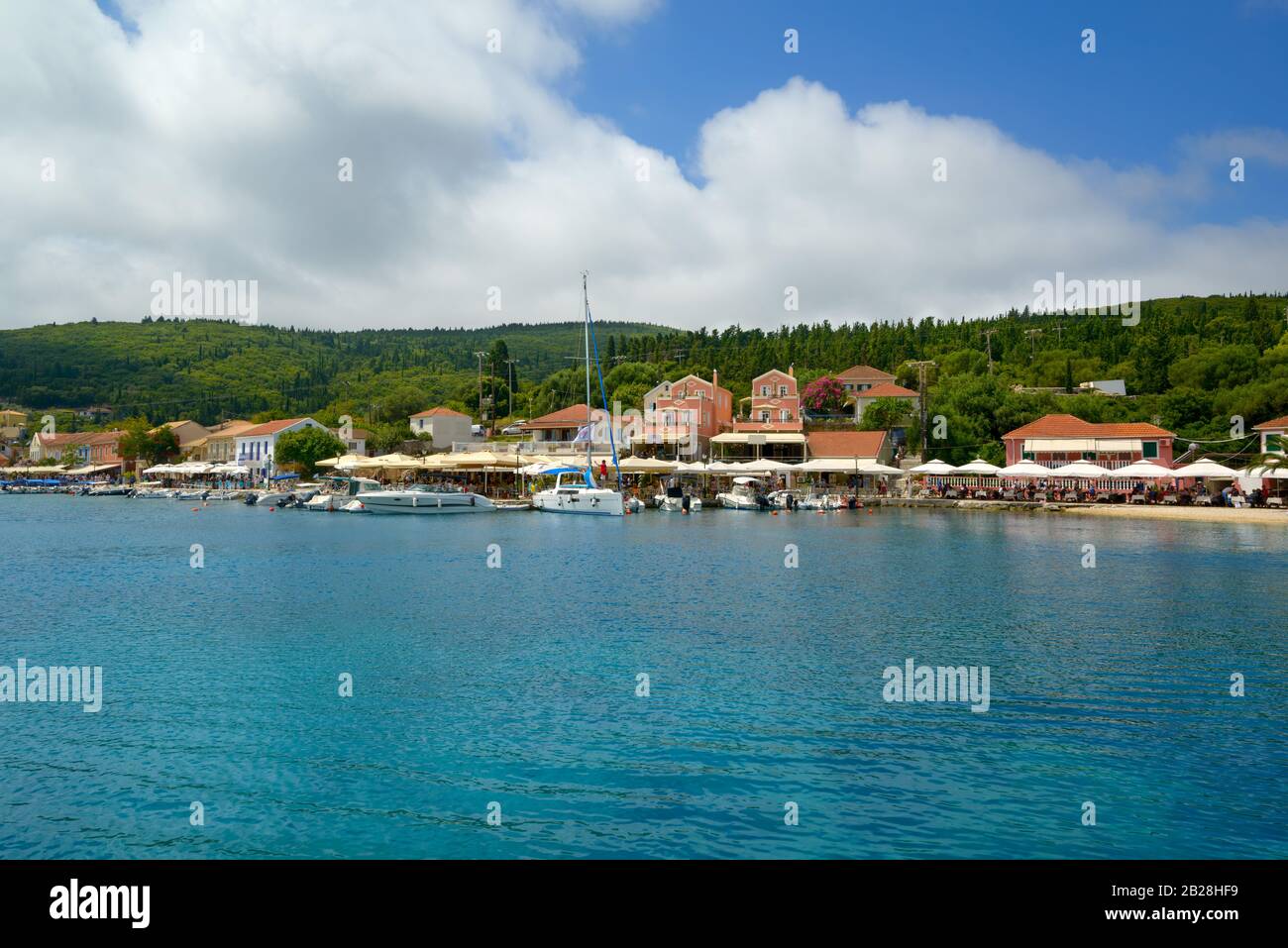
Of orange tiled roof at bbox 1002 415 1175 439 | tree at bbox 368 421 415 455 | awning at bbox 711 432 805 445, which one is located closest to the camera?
orange tiled roof at bbox 1002 415 1175 439

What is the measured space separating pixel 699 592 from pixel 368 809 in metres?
16.6

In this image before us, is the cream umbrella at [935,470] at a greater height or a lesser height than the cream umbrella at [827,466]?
lesser

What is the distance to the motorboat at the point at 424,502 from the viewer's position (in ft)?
207

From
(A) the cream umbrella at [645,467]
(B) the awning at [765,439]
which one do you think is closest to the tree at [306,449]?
(A) the cream umbrella at [645,467]

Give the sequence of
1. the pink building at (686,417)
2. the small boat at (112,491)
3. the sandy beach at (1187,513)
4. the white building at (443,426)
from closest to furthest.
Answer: the sandy beach at (1187,513) < the pink building at (686,417) < the small boat at (112,491) < the white building at (443,426)

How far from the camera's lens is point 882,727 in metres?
13.5

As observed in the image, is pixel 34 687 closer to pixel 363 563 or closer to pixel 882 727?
pixel 882 727

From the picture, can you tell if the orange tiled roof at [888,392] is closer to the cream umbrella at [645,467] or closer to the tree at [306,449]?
the cream umbrella at [645,467]

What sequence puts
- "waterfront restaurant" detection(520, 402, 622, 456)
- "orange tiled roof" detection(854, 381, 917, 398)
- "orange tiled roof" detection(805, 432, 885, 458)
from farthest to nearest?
1. "orange tiled roof" detection(854, 381, 917, 398)
2. "waterfront restaurant" detection(520, 402, 622, 456)
3. "orange tiled roof" detection(805, 432, 885, 458)

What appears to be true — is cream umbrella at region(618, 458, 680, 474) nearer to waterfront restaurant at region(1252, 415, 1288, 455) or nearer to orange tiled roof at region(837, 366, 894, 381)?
waterfront restaurant at region(1252, 415, 1288, 455)

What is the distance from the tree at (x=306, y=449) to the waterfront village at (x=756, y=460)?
255 mm

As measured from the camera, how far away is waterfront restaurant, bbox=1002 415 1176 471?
65.1 meters

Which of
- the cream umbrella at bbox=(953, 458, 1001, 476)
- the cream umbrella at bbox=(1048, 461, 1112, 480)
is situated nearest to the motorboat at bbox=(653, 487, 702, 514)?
the cream umbrella at bbox=(953, 458, 1001, 476)

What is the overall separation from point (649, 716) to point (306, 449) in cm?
8529
